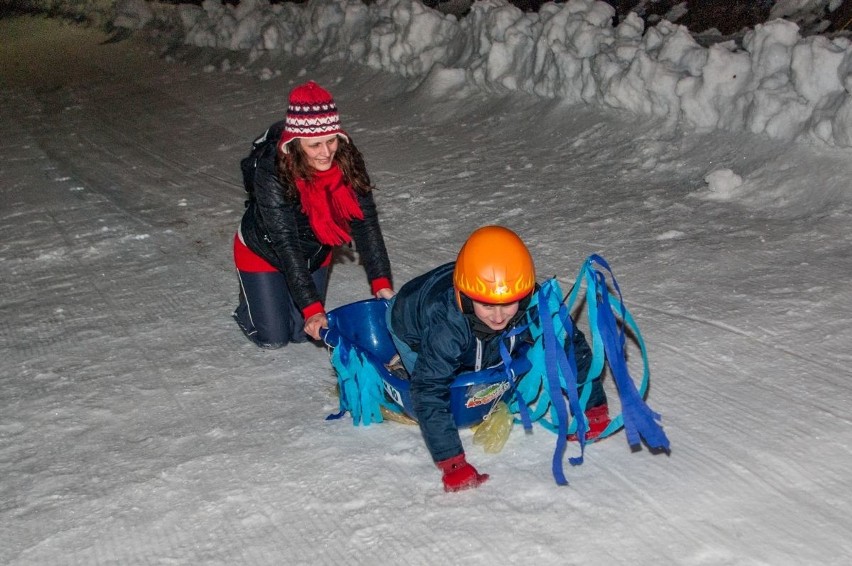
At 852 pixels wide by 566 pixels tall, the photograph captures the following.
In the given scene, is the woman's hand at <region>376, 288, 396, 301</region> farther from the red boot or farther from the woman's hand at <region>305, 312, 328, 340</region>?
the red boot

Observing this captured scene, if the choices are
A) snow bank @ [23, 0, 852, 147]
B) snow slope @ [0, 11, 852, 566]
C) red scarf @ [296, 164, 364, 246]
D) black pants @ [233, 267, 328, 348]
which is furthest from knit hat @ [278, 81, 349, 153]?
snow bank @ [23, 0, 852, 147]

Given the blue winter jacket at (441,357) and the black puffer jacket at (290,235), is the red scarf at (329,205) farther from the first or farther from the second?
the blue winter jacket at (441,357)

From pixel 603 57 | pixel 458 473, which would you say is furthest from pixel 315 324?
pixel 603 57

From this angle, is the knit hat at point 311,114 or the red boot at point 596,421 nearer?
the red boot at point 596,421

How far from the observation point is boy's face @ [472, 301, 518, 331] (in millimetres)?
2785

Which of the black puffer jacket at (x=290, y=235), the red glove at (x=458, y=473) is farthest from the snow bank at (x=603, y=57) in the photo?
the red glove at (x=458, y=473)

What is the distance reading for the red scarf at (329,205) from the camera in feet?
12.1

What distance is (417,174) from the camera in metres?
6.45

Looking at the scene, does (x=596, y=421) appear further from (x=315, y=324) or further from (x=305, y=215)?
(x=305, y=215)

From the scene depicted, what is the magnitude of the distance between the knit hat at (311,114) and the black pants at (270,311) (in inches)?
32.6

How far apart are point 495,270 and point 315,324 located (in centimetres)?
102

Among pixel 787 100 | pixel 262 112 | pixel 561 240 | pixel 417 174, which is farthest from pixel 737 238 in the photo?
pixel 262 112

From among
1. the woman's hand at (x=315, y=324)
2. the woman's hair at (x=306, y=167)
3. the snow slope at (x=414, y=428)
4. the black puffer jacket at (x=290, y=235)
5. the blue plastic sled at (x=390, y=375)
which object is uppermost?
the woman's hair at (x=306, y=167)

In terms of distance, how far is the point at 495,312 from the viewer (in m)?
2.79
